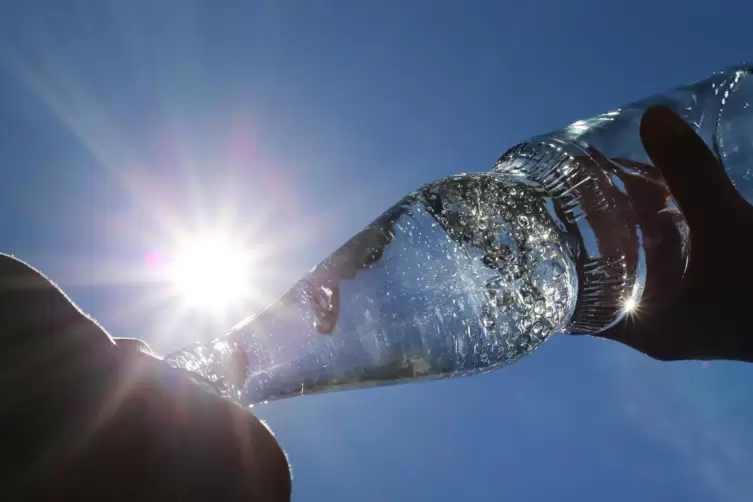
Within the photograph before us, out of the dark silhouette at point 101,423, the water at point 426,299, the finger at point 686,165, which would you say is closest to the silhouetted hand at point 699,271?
the finger at point 686,165

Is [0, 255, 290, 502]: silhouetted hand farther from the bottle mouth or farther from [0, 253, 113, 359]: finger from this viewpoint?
the bottle mouth

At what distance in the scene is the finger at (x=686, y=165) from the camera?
75 cm

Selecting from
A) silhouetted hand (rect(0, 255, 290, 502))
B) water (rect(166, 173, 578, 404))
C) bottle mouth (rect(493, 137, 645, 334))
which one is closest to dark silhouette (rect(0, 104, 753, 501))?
silhouetted hand (rect(0, 255, 290, 502))

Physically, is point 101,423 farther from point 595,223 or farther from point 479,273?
point 595,223

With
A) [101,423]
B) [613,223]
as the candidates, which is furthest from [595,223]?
[101,423]

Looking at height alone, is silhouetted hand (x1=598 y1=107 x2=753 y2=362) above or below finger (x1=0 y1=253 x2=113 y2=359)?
below

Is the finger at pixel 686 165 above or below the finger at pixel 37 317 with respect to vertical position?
below

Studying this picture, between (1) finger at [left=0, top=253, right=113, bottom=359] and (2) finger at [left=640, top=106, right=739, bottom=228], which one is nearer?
(1) finger at [left=0, top=253, right=113, bottom=359]

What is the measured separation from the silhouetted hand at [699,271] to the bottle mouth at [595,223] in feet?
0.17

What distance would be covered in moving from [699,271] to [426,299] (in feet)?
1.45

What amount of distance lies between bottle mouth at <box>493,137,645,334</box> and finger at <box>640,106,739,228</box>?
7 centimetres

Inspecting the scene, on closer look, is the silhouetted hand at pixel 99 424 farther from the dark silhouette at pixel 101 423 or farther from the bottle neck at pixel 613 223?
the bottle neck at pixel 613 223

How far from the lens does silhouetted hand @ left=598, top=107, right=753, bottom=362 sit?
2.46 feet

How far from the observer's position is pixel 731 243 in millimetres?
795
